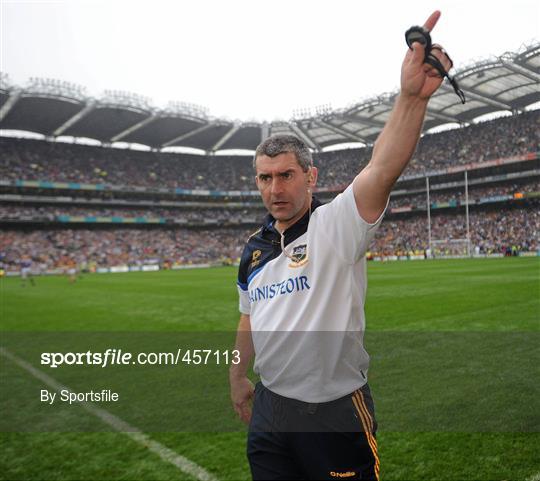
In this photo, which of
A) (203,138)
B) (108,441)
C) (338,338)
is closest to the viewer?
(338,338)

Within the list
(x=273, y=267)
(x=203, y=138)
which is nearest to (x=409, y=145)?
(x=273, y=267)

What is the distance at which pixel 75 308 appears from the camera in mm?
15797

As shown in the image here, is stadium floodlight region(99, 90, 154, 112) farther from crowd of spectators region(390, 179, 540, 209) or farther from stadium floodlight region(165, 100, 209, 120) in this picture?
crowd of spectators region(390, 179, 540, 209)

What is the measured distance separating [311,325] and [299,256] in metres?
0.34

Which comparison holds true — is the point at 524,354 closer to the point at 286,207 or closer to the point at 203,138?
the point at 286,207

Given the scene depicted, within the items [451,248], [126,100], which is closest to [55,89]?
[126,100]

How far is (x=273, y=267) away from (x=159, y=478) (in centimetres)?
267

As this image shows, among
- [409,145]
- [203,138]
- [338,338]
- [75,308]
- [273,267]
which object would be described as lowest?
[75,308]

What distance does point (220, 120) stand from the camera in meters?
61.8

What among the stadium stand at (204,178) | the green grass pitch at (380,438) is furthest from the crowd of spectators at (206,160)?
the green grass pitch at (380,438)

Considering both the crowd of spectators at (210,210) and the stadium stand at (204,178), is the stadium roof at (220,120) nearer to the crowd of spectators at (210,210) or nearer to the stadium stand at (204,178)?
the stadium stand at (204,178)

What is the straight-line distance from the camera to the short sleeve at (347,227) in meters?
1.97

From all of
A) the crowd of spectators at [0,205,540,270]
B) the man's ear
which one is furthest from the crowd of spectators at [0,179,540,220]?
the man's ear

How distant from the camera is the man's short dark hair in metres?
2.30
